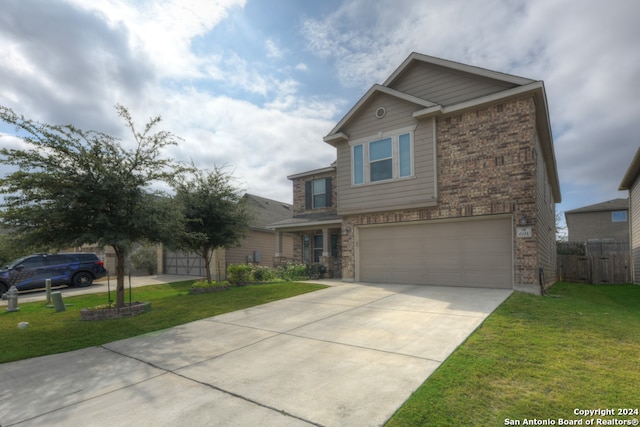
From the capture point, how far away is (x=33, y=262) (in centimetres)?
1532

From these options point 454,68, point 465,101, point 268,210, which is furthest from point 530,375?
point 268,210

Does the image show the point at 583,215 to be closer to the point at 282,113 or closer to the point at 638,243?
the point at 638,243

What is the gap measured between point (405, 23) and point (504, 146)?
4.78 m

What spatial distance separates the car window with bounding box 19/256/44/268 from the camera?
1505 centimetres

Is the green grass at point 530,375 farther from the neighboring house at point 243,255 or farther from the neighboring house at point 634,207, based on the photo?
the neighboring house at point 243,255

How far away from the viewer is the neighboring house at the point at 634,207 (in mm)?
14609

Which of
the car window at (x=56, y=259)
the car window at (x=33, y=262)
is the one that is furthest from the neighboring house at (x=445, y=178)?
the car window at (x=33, y=262)

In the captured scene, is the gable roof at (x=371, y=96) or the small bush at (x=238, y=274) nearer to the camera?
the gable roof at (x=371, y=96)

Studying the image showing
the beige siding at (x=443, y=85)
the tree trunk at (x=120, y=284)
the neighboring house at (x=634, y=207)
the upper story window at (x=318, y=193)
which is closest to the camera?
the tree trunk at (x=120, y=284)

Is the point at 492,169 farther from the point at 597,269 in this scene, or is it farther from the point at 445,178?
the point at 597,269

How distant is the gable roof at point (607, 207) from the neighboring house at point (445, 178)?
22.2 m

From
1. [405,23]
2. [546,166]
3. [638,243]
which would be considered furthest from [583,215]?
[405,23]

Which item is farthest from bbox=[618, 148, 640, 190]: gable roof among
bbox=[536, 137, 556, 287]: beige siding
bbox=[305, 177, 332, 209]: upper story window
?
bbox=[305, 177, 332, 209]: upper story window

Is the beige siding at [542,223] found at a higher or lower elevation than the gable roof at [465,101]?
lower
